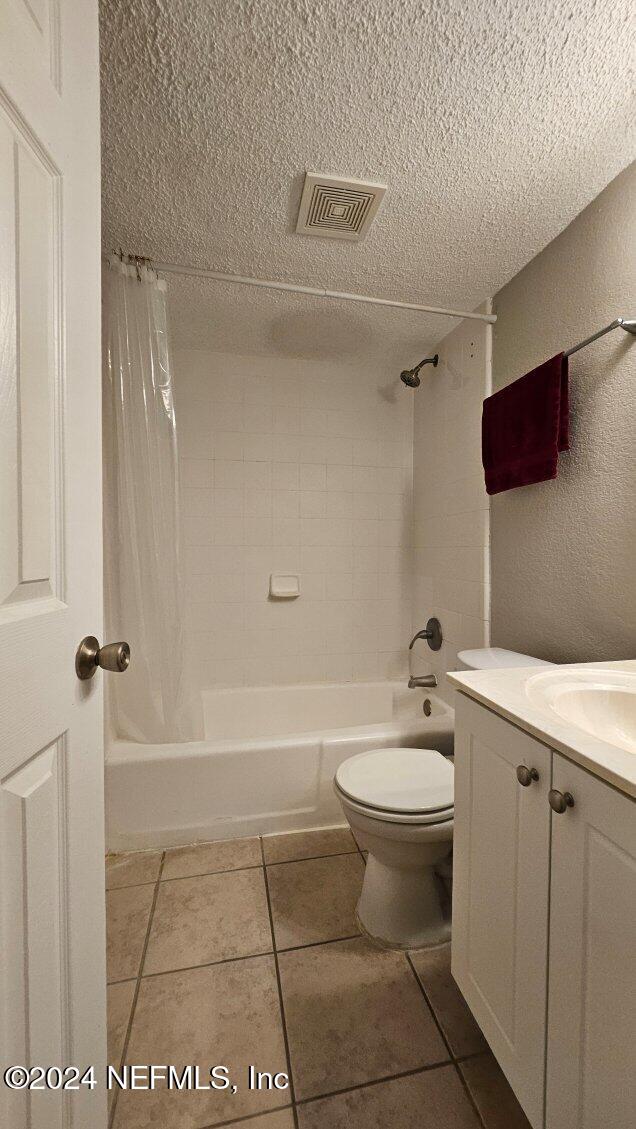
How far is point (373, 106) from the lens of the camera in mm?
1040

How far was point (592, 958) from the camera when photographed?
54 cm

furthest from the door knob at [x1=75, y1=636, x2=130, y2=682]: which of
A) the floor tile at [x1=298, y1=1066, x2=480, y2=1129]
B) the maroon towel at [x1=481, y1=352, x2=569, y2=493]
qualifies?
the maroon towel at [x1=481, y1=352, x2=569, y2=493]

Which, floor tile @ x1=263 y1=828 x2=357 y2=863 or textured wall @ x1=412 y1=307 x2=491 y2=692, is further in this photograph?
textured wall @ x1=412 y1=307 x2=491 y2=692

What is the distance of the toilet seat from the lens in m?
1.12

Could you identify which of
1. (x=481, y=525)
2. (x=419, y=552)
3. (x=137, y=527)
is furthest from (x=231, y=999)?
(x=419, y=552)

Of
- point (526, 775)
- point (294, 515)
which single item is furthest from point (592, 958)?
point (294, 515)

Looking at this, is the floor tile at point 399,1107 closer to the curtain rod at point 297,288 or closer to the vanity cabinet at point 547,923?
the vanity cabinet at point 547,923

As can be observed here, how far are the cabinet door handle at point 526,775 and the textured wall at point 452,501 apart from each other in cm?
120

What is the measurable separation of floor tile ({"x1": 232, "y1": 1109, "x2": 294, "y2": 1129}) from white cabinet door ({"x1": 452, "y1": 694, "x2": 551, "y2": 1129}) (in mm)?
400

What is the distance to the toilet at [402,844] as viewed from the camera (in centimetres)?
112

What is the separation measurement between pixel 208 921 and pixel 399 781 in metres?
0.68

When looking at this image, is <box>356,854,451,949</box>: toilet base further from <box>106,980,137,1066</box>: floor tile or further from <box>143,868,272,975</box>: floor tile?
<box>106,980,137,1066</box>: floor tile

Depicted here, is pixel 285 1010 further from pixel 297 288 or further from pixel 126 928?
pixel 297 288

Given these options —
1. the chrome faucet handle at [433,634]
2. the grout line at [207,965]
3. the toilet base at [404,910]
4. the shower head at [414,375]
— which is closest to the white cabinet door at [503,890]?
the toilet base at [404,910]
